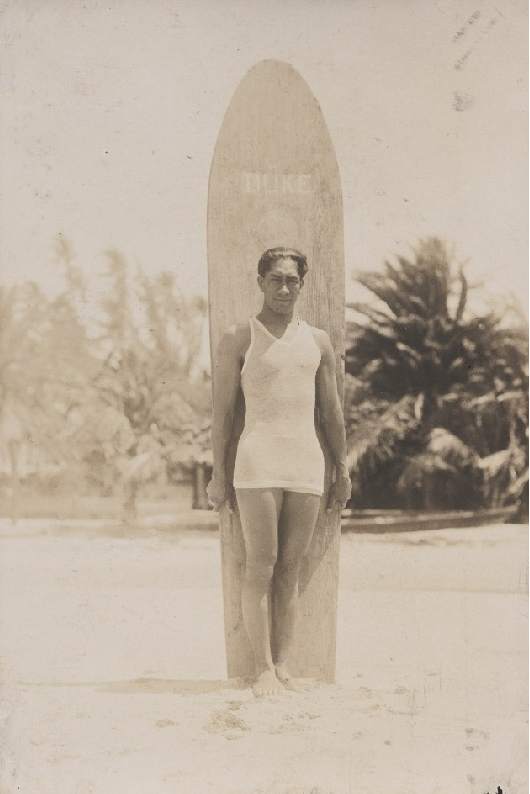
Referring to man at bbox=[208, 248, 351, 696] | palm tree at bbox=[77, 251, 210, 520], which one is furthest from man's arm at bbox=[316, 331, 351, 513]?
palm tree at bbox=[77, 251, 210, 520]

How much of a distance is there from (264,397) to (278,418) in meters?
0.10

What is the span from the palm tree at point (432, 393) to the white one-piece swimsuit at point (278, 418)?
0.55 m

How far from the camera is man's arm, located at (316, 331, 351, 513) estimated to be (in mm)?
3795

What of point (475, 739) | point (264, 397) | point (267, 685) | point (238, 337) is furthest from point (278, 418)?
point (475, 739)

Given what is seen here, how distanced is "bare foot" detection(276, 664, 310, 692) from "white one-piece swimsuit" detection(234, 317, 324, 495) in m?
0.72

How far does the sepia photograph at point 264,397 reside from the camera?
12.3ft

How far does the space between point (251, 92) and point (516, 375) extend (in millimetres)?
1647

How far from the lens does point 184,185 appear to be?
4.09 meters

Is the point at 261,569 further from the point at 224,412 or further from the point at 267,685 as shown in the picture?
the point at 224,412

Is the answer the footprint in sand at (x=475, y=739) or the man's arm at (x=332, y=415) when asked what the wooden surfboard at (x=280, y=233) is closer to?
the man's arm at (x=332, y=415)

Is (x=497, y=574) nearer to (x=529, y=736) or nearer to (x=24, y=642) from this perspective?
(x=529, y=736)

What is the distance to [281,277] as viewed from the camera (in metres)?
3.72

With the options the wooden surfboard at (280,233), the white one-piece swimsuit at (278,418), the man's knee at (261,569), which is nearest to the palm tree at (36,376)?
the wooden surfboard at (280,233)

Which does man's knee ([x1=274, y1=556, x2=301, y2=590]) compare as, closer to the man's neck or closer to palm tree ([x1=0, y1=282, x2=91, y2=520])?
the man's neck
